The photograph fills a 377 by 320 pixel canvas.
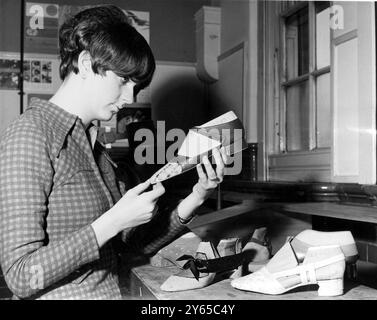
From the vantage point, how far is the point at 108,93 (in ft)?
2.65

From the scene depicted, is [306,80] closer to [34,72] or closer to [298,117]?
[298,117]

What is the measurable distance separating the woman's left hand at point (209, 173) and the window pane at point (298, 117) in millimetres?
1414

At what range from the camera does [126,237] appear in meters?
1.01

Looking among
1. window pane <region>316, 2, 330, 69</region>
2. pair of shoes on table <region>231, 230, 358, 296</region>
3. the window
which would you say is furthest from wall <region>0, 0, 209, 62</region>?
pair of shoes on table <region>231, 230, 358, 296</region>

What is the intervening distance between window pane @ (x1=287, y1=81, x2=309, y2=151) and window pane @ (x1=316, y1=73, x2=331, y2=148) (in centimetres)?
13

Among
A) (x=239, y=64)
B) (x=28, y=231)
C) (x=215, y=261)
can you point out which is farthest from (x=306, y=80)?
(x=28, y=231)

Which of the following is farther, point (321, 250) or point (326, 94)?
point (326, 94)

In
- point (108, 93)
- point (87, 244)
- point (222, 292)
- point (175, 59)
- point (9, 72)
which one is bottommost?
point (222, 292)

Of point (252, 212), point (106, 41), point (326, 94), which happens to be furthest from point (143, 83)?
point (326, 94)

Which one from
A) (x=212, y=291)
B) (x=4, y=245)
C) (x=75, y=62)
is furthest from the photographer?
(x=212, y=291)

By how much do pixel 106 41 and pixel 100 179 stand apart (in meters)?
0.24

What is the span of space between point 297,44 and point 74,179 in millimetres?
1913

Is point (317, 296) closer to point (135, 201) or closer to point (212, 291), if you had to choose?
point (212, 291)

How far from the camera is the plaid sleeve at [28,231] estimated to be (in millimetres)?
677
